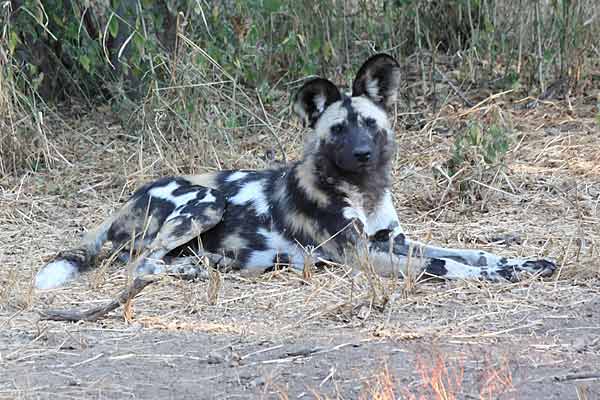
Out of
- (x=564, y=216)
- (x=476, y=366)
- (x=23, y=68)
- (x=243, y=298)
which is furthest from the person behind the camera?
(x=23, y=68)

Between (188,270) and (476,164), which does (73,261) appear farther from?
(476,164)

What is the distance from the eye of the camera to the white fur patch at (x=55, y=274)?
5.14m

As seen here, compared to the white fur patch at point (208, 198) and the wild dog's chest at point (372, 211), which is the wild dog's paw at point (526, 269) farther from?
the white fur patch at point (208, 198)

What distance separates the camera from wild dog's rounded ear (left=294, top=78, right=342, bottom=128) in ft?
18.2

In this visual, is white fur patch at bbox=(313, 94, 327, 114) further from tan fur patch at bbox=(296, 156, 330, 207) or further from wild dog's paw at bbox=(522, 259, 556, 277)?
wild dog's paw at bbox=(522, 259, 556, 277)

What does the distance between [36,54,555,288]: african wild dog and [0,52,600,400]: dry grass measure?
0.17m

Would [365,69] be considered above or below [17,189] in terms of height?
above

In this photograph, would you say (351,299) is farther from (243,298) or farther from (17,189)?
(17,189)

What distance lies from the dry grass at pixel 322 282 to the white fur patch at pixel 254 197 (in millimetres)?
496

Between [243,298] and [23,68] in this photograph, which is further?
[23,68]

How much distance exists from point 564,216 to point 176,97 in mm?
2355

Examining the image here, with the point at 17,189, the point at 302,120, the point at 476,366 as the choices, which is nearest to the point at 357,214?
the point at 302,120

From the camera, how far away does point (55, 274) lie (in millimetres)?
5242

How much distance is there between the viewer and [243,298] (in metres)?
4.87
